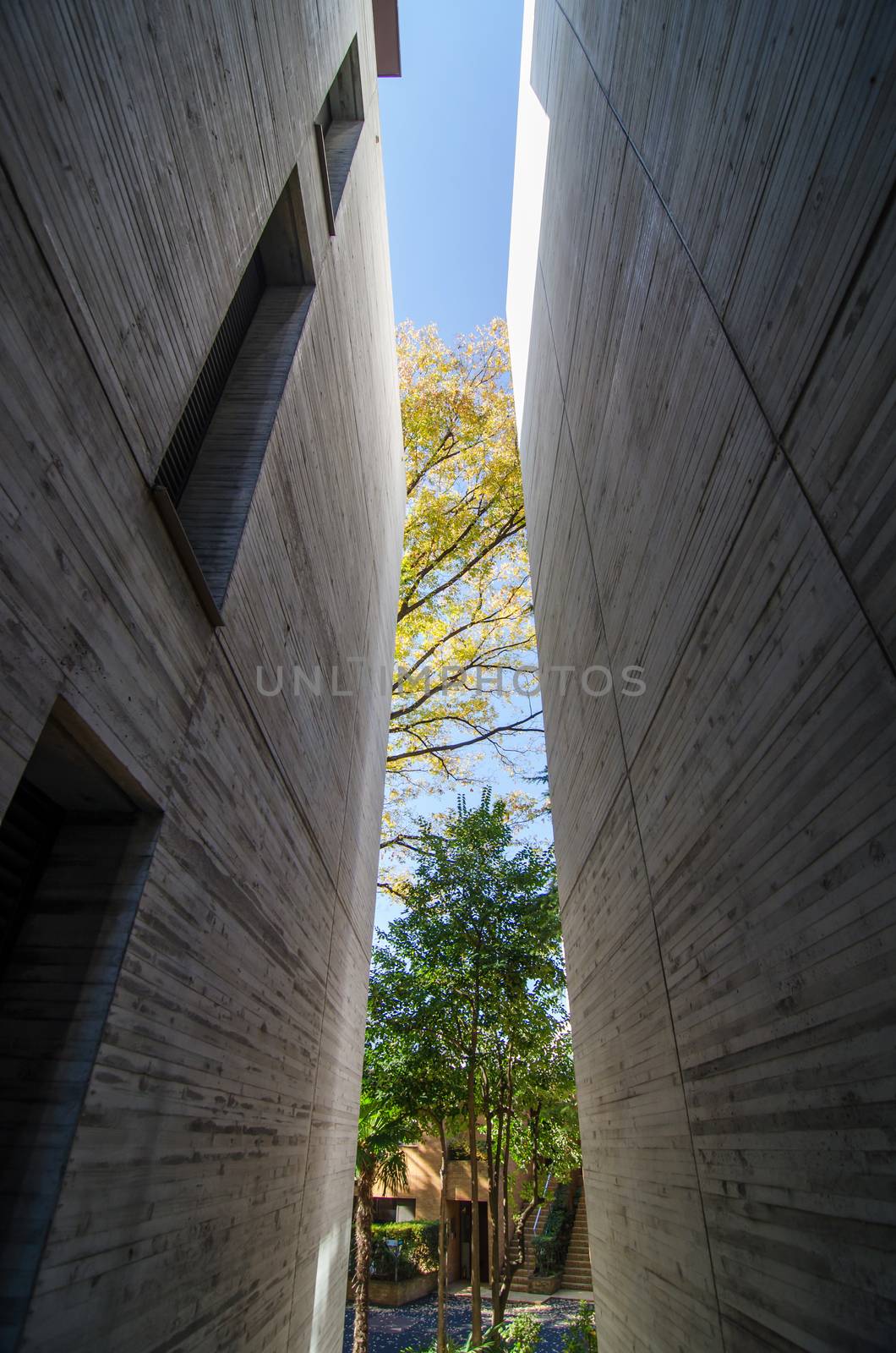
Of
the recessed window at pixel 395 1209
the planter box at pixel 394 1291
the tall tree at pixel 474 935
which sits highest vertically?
the tall tree at pixel 474 935

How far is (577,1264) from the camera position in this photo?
1400 centimetres

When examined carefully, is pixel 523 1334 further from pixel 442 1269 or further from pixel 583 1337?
pixel 442 1269

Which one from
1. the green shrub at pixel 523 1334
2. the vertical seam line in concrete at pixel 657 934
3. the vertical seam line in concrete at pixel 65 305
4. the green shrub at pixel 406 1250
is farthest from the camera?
the green shrub at pixel 406 1250

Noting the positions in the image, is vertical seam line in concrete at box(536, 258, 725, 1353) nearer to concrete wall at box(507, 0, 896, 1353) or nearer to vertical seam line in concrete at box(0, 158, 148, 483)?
concrete wall at box(507, 0, 896, 1353)

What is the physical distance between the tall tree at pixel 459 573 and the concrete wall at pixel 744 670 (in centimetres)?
708

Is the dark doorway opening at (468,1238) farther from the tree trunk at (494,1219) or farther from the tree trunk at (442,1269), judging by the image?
the tree trunk at (442,1269)

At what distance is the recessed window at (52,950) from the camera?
1.63 meters

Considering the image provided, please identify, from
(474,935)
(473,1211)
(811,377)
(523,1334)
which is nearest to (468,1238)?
(523,1334)

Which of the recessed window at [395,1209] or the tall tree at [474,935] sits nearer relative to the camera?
the tall tree at [474,935]

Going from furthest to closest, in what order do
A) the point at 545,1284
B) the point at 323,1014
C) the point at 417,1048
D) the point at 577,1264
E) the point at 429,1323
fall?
the point at 577,1264, the point at 545,1284, the point at 429,1323, the point at 417,1048, the point at 323,1014

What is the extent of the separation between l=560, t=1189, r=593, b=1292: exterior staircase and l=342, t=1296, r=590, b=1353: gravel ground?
0.75 metres

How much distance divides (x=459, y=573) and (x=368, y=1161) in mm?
8153

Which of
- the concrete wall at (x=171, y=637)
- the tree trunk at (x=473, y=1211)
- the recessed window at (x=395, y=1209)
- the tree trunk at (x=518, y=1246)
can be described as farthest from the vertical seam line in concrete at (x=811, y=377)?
the recessed window at (x=395, y=1209)

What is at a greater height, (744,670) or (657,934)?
(744,670)
